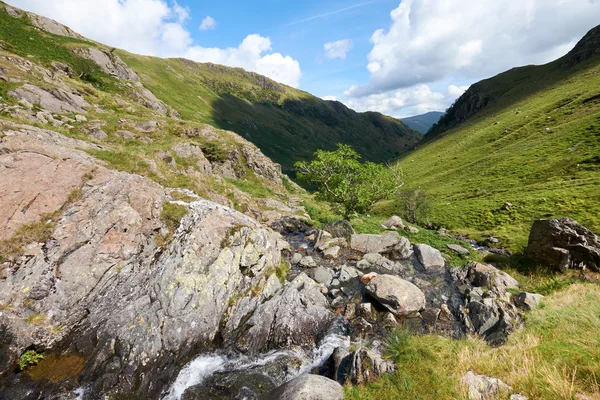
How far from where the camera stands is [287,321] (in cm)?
1588

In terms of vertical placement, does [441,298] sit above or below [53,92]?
below

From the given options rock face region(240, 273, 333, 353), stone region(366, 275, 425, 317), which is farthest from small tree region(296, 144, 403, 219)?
rock face region(240, 273, 333, 353)

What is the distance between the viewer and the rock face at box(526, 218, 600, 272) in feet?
74.2

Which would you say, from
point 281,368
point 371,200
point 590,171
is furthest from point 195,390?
point 590,171

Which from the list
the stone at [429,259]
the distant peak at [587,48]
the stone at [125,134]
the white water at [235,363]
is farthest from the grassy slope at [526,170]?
the stone at [125,134]

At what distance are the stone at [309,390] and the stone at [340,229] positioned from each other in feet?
71.9

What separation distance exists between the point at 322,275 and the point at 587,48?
238044 mm

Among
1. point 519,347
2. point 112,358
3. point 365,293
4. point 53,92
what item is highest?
point 53,92

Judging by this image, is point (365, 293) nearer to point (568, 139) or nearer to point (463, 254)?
point (463, 254)

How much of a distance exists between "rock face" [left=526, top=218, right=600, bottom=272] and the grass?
15.6 m

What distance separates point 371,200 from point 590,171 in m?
54.9

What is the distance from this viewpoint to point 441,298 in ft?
68.0

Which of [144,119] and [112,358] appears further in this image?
[144,119]

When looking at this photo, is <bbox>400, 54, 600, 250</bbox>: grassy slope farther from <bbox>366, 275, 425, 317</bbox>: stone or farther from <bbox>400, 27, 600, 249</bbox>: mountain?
<bbox>366, 275, 425, 317</bbox>: stone
